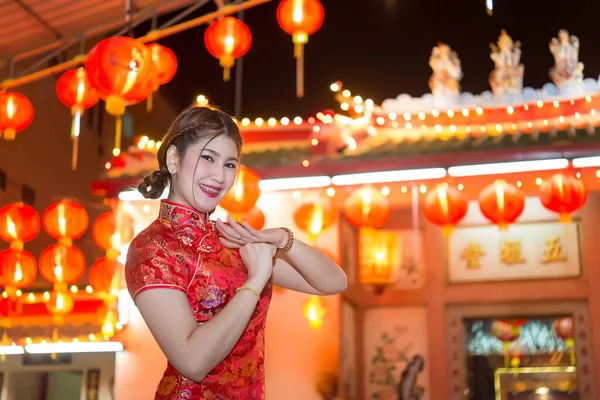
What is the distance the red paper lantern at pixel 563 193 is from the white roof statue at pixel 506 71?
7.46 feet

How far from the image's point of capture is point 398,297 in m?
8.46

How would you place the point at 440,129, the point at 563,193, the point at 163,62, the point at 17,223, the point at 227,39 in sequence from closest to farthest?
the point at 227,39 < the point at 163,62 < the point at 563,193 < the point at 17,223 < the point at 440,129

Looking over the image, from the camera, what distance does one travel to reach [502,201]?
6574 millimetres

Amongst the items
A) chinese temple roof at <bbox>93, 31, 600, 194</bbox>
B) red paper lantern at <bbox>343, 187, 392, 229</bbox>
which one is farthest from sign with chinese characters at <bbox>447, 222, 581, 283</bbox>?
red paper lantern at <bbox>343, 187, 392, 229</bbox>

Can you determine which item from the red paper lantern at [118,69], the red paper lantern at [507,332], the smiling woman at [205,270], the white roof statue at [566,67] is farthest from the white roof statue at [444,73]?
the smiling woman at [205,270]

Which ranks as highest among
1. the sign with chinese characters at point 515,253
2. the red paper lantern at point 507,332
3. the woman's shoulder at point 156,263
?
the sign with chinese characters at point 515,253

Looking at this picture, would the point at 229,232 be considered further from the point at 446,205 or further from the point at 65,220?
the point at 65,220

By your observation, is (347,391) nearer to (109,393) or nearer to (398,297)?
(398,297)

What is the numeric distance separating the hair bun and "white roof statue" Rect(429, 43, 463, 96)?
7.05m

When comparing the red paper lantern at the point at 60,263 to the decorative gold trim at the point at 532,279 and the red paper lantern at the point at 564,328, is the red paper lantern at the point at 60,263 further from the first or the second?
the red paper lantern at the point at 564,328

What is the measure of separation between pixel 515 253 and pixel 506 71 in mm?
2001

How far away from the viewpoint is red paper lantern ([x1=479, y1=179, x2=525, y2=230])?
658 centimetres

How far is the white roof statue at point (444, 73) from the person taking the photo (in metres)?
8.67

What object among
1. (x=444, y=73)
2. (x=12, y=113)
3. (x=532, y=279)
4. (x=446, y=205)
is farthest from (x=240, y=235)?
(x=444, y=73)
